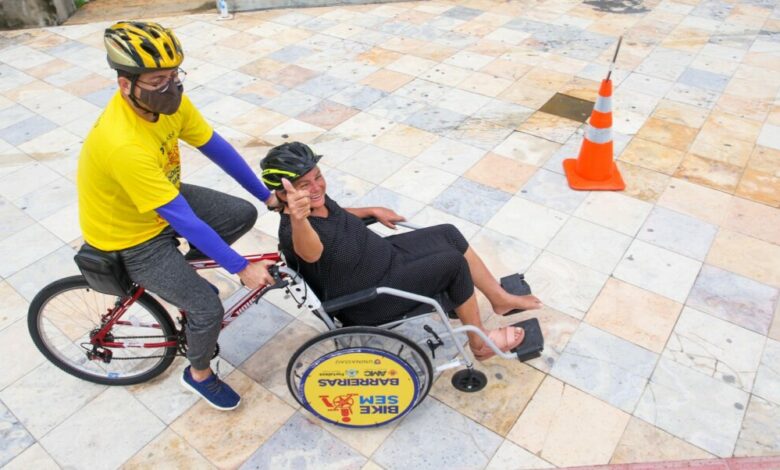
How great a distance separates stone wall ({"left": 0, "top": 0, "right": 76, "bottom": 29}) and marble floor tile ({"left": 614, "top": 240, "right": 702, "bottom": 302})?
8.70 m

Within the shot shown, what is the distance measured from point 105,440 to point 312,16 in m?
7.09

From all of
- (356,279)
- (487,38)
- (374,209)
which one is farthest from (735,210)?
(487,38)

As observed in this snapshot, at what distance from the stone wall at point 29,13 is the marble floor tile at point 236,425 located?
778cm

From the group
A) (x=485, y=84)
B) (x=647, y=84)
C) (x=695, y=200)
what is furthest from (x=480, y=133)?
(x=647, y=84)

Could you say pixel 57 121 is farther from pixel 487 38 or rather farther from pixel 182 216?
pixel 487 38

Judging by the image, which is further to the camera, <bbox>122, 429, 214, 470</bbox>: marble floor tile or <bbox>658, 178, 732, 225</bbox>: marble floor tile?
<bbox>658, 178, 732, 225</bbox>: marble floor tile

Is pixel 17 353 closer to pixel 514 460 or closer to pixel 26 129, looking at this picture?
pixel 514 460

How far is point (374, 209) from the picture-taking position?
345cm

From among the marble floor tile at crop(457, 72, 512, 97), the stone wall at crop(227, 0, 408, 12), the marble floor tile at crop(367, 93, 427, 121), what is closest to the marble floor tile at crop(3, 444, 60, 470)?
the marble floor tile at crop(367, 93, 427, 121)

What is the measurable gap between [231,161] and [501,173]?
2771 mm

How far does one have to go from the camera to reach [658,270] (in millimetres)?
4246

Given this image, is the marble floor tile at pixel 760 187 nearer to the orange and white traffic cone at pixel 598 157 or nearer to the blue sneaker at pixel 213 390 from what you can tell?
the orange and white traffic cone at pixel 598 157

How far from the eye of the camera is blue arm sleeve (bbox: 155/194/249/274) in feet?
8.48

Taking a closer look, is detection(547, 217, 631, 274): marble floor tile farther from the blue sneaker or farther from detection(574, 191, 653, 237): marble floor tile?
the blue sneaker
